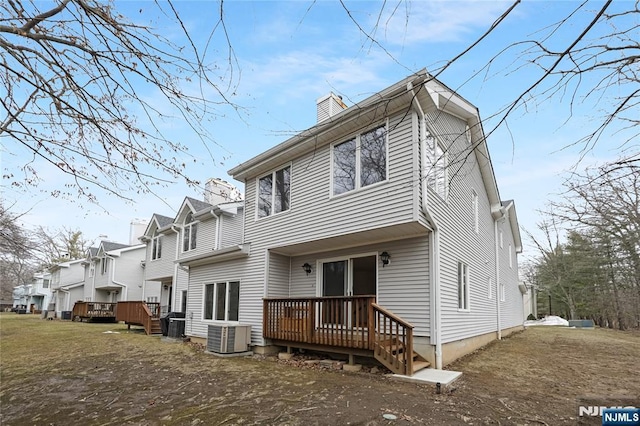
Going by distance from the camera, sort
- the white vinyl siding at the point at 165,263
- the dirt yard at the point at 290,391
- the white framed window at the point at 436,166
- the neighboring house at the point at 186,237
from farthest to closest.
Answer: the white vinyl siding at the point at 165,263 < the neighboring house at the point at 186,237 < the white framed window at the point at 436,166 < the dirt yard at the point at 290,391

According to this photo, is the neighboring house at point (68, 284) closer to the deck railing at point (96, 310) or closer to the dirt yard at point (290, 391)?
the deck railing at point (96, 310)

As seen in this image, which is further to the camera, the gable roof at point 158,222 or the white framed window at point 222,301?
the gable roof at point 158,222

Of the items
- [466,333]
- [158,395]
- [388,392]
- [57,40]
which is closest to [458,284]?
[466,333]

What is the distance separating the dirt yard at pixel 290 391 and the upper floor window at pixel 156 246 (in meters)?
12.1

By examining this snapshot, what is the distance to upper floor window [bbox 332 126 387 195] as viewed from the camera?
835cm

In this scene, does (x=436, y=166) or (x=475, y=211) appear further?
(x=475, y=211)

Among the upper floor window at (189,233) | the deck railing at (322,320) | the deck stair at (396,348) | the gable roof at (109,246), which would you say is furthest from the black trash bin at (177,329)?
the gable roof at (109,246)

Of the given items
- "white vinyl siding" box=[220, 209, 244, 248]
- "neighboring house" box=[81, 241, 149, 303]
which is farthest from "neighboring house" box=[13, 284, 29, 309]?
"white vinyl siding" box=[220, 209, 244, 248]

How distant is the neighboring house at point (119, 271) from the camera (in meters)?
26.8

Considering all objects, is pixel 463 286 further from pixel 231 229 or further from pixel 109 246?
pixel 109 246

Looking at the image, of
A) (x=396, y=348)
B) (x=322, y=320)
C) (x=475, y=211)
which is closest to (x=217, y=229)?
(x=322, y=320)

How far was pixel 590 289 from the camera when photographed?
1054 inches

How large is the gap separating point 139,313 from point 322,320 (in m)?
13.5

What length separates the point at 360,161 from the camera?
343 inches
